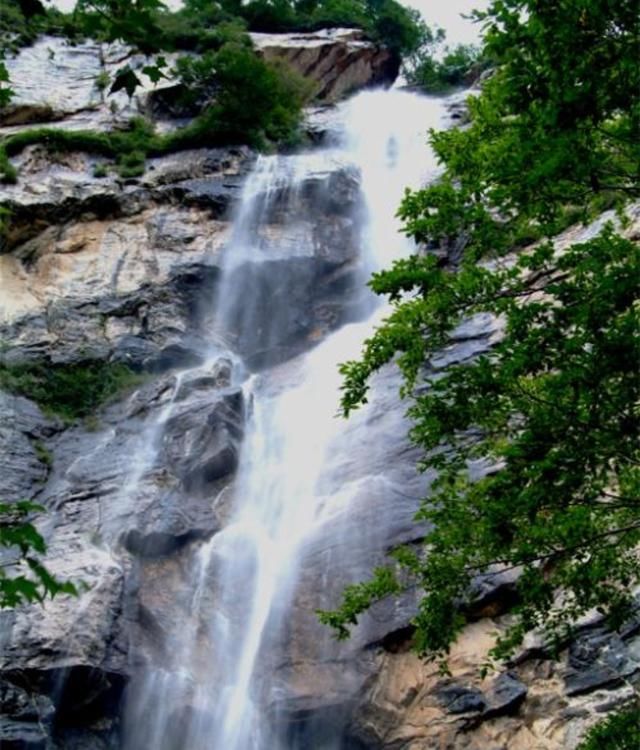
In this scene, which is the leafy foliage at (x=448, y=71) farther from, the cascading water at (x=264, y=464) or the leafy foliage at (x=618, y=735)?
the leafy foliage at (x=618, y=735)

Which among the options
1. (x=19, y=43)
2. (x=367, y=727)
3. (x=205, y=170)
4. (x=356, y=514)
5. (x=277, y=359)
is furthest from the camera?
(x=19, y=43)

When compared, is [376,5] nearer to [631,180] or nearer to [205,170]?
[205,170]

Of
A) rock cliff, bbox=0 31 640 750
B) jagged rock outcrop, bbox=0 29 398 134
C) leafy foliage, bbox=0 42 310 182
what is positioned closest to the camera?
rock cliff, bbox=0 31 640 750

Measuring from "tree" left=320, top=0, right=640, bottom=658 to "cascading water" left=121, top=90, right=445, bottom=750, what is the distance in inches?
202

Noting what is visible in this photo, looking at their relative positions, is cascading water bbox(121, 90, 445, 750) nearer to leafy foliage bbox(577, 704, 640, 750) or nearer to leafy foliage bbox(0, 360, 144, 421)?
leafy foliage bbox(0, 360, 144, 421)

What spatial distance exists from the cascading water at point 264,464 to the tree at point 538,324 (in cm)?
513

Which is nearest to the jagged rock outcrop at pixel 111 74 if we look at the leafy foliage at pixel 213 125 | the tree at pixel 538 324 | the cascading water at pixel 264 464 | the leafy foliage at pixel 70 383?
the leafy foliage at pixel 213 125

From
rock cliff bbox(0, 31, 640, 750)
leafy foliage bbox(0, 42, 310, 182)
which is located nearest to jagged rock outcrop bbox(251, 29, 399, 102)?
leafy foliage bbox(0, 42, 310, 182)

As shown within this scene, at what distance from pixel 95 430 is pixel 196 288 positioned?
4.59 metres

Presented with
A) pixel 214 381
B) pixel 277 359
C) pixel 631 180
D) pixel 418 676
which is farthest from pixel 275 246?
pixel 631 180

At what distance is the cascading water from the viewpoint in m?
11.0

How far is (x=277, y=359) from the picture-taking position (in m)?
19.2

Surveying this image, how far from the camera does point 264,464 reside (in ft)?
50.3

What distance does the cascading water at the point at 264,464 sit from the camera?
36.0ft
